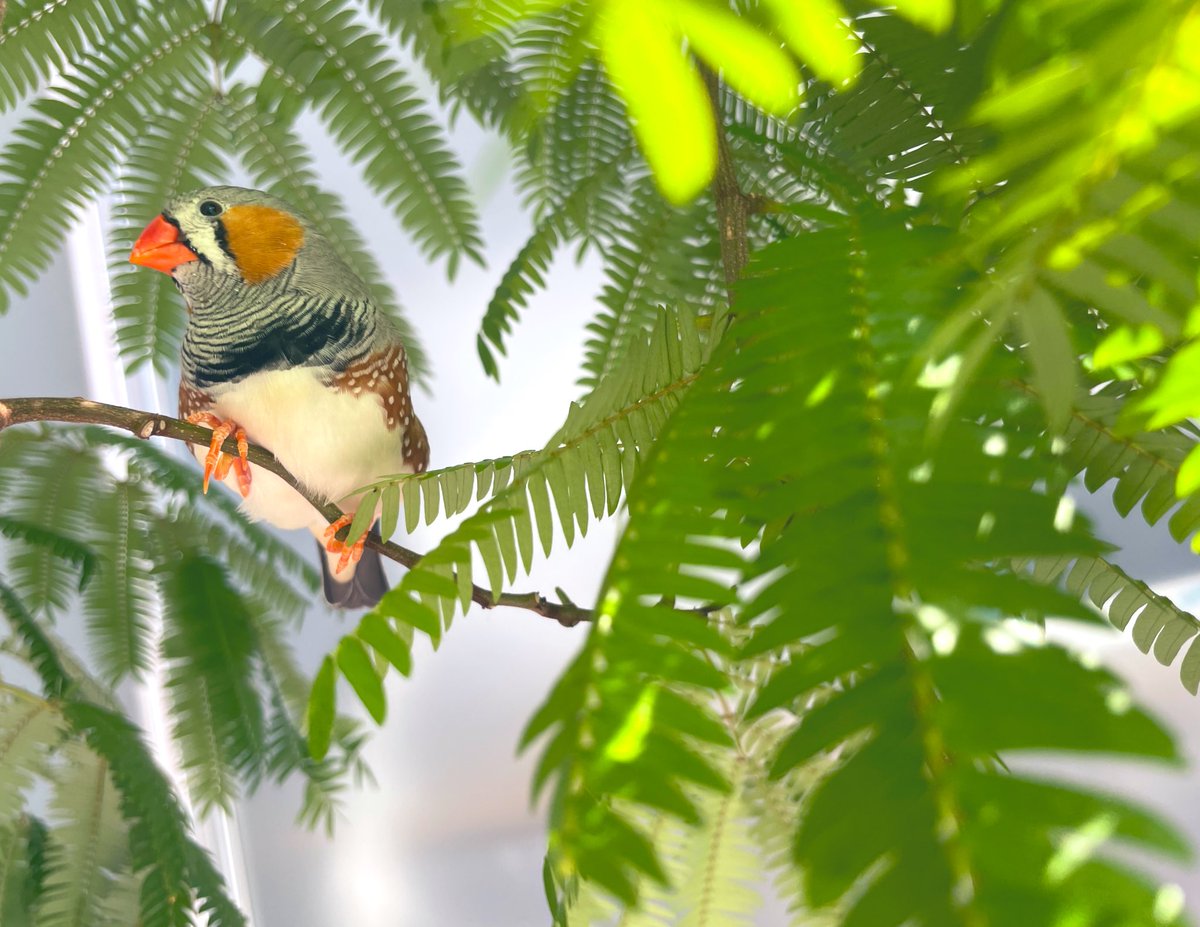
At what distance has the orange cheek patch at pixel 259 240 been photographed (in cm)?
65

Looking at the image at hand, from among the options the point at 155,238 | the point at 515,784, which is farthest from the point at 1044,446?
the point at 515,784

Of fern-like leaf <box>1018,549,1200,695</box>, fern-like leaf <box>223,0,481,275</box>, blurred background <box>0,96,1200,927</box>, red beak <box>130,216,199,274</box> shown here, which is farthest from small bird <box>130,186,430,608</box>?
blurred background <box>0,96,1200,927</box>

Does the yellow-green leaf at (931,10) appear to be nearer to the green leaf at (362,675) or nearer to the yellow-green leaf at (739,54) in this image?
the yellow-green leaf at (739,54)

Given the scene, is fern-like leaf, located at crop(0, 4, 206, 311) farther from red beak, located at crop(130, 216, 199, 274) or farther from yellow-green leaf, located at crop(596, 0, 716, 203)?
yellow-green leaf, located at crop(596, 0, 716, 203)

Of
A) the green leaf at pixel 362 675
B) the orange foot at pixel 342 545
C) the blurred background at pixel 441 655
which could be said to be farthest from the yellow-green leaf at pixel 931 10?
the blurred background at pixel 441 655

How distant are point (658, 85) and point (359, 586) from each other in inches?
26.0

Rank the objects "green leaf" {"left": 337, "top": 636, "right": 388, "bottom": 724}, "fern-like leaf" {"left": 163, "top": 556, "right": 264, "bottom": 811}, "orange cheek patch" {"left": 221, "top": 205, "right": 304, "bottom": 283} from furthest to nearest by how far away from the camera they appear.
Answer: "fern-like leaf" {"left": 163, "top": 556, "right": 264, "bottom": 811} < "orange cheek patch" {"left": 221, "top": 205, "right": 304, "bottom": 283} < "green leaf" {"left": 337, "top": 636, "right": 388, "bottom": 724}

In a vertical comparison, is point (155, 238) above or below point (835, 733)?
above

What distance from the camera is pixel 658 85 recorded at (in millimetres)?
127

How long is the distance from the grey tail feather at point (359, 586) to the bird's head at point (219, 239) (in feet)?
0.70

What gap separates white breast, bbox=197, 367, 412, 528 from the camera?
60cm

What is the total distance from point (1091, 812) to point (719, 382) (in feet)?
0.52

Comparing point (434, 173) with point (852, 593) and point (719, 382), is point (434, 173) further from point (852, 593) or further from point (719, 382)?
point (852, 593)

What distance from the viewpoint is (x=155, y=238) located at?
63 centimetres
